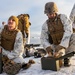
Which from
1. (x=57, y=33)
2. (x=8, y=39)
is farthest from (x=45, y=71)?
(x=8, y=39)

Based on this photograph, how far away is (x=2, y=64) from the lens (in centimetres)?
682

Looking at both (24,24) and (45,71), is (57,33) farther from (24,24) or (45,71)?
(24,24)

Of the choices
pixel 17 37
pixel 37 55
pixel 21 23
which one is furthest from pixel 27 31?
pixel 17 37

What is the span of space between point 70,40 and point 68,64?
1.69ft

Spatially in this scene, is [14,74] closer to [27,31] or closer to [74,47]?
[74,47]

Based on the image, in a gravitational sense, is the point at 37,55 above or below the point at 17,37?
below

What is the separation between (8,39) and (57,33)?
1119mm

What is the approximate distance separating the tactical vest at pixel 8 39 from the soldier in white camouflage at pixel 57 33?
2.21 feet

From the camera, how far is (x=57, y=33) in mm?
6586

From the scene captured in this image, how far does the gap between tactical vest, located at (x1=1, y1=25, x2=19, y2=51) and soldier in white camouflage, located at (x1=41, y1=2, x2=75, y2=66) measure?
0.67 meters

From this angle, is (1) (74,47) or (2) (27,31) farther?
(2) (27,31)

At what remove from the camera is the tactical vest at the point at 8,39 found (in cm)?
684

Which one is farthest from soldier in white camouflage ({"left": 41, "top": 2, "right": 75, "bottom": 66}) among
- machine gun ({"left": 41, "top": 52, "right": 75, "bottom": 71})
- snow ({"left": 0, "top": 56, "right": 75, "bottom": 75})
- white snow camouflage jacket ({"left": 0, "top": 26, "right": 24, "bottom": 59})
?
white snow camouflage jacket ({"left": 0, "top": 26, "right": 24, "bottom": 59})

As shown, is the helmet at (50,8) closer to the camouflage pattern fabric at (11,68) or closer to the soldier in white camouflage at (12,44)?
the soldier in white camouflage at (12,44)
